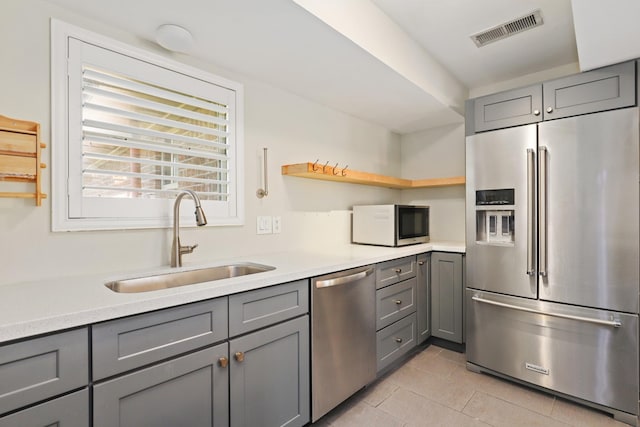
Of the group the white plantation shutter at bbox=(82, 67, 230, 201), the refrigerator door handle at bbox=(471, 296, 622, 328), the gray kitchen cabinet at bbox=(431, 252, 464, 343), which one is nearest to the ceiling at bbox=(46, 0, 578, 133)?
the white plantation shutter at bbox=(82, 67, 230, 201)

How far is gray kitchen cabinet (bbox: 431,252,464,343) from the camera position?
268 centimetres

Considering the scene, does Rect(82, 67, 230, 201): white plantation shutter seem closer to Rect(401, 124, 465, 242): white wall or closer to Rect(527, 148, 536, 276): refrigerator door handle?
Rect(527, 148, 536, 276): refrigerator door handle

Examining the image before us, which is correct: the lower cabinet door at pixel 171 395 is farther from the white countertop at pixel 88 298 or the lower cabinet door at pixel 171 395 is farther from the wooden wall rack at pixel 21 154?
the wooden wall rack at pixel 21 154

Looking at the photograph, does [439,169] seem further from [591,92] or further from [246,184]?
[246,184]

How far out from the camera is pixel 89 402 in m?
0.99

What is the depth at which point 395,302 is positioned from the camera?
2377 millimetres

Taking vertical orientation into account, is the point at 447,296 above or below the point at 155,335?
below

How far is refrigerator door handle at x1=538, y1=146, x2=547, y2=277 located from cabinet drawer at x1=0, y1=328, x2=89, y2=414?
96.2 inches

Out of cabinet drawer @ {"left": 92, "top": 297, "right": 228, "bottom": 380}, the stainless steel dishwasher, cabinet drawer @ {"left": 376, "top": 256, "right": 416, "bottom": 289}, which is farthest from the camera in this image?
cabinet drawer @ {"left": 376, "top": 256, "right": 416, "bottom": 289}

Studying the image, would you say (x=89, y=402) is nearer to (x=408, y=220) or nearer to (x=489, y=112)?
(x=408, y=220)

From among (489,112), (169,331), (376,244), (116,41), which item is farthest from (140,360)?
(489,112)

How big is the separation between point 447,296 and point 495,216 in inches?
32.0

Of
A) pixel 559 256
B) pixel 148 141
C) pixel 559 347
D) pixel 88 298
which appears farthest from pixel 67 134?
pixel 559 347

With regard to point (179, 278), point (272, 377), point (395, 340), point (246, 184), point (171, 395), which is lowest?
point (395, 340)
